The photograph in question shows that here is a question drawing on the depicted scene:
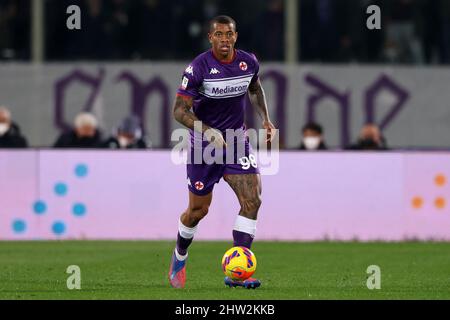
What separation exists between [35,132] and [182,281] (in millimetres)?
11471

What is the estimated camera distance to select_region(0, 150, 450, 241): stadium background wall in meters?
18.1

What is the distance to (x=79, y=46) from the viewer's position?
76.1ft

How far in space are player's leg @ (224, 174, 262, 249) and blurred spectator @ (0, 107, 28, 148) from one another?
25.0 feet

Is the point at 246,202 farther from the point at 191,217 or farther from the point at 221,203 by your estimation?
the point at 221,203

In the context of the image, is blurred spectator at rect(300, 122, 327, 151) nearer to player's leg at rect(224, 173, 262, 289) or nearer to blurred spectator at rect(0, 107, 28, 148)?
blurred spectator at rect(0, 107, 28, 148)

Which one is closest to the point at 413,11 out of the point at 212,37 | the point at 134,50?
the point at 134,50

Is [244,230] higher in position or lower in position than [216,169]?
lower

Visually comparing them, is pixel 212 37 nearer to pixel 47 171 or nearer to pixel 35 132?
pixel 47 171

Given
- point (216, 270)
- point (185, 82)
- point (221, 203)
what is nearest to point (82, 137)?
point (221, 203)

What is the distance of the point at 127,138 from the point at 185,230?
24.6 feet

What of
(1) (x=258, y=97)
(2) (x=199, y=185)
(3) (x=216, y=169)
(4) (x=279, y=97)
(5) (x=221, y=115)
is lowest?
(2) (x=199, y=185)

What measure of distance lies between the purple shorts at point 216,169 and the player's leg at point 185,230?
0.28 ft

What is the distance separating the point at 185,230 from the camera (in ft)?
39.7

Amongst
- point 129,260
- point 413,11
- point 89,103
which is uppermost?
point 413,11
